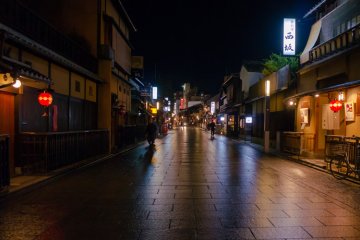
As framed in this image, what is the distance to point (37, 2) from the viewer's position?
925 inches

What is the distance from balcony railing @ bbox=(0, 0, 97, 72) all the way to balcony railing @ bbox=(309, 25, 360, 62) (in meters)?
13.6

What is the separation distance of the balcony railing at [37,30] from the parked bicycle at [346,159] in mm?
12535

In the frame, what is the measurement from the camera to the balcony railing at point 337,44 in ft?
55.0

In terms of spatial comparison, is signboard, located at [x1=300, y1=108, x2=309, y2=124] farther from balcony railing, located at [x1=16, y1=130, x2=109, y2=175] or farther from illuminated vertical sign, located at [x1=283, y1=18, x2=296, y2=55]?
balcony railing, located at [x1=16, y1=130, x2=109, y2=175]

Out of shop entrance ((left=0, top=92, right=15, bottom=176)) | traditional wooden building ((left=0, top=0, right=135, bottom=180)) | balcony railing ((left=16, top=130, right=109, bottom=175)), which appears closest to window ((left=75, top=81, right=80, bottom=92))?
traditional wooden building ((left=0, top=0, right=135, bottom=180))

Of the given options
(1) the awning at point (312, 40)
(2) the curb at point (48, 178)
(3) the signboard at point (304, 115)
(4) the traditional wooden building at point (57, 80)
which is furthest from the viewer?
(1) the awning at point (312, 40)

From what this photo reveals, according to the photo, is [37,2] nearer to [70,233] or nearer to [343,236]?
[70,233]

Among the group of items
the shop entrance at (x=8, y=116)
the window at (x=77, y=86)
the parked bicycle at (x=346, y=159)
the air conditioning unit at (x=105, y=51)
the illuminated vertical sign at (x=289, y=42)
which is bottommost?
the parked bicycle at (x=346, y=159)

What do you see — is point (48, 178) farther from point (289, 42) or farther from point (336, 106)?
point (289, 42)

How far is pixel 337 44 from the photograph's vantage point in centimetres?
1873

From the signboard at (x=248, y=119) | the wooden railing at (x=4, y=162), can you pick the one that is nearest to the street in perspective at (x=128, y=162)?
the wooden railing at (x=4, y=162)

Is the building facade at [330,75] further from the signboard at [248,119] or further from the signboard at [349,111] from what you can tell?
the signboard at [248,119]

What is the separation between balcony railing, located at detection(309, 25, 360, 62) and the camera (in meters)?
16.8

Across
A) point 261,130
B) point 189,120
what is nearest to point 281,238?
point 261,130
